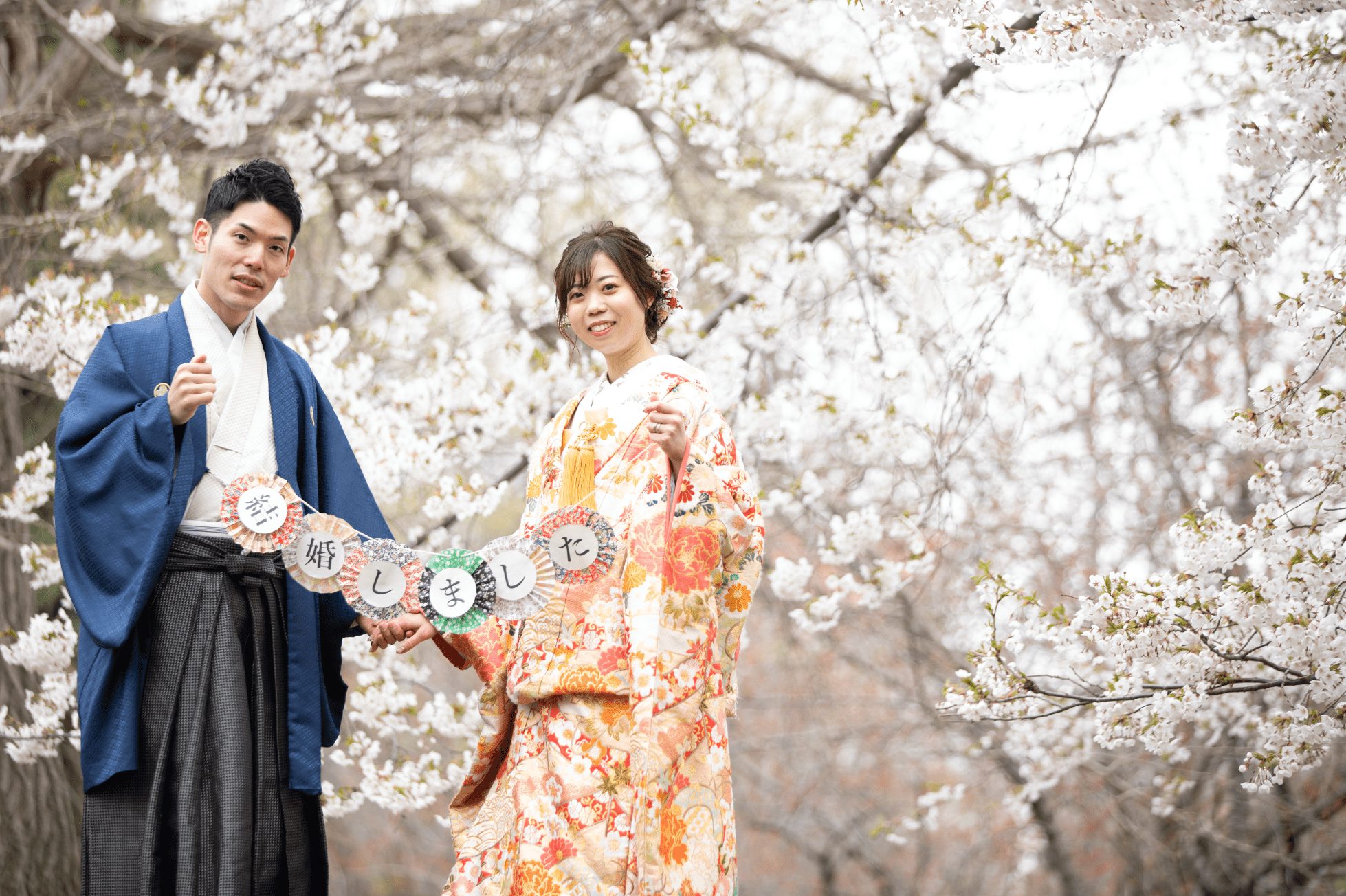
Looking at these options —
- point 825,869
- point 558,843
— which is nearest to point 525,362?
point 558,843

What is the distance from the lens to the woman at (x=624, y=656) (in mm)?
2000

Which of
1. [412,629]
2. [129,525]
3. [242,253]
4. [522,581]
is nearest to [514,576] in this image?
[522,581]

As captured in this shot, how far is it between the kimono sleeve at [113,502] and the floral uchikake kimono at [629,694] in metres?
0.63

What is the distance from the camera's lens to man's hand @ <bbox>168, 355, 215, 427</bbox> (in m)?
1.94

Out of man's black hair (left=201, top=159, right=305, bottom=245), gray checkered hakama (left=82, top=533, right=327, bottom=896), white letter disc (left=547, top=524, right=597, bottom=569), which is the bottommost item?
gray checkered hakama (left=82, top=533, right=327, bottom=896)

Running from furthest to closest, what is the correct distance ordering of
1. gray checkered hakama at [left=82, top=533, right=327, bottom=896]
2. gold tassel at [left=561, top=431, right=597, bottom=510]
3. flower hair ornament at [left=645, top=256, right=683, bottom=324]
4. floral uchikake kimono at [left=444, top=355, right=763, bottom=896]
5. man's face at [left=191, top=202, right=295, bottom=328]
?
flower hair ornament at [left=645, top=256, right=683, bottom=324], gold tassel at [left=561, top=431, right=597, bottom=510], man's face at [left=191, top=202, right=295, bottom=328], floral uchikake kimono at [left=444, top=355, right=763, bottom=896], gray checkered hakama at [left=82, top=533, right=327, bottom=896]

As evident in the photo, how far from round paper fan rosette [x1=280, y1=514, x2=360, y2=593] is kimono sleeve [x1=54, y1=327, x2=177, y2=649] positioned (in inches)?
9.0

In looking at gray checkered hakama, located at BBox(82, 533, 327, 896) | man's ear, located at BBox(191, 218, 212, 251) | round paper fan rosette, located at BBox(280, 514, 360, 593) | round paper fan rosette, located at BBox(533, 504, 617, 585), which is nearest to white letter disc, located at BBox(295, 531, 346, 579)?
round paper fan rosette, located at BBox(280, 514, 360, 593)

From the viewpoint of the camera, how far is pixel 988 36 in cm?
247

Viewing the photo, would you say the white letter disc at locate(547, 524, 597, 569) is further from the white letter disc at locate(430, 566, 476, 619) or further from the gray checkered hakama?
the gray checkered hakama

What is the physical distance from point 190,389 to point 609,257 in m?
0.88

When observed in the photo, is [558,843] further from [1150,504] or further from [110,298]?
[1150,504]

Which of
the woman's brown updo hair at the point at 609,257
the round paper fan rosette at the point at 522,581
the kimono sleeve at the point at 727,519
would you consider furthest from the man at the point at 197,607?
the kimono sleeve at the point at 727,519

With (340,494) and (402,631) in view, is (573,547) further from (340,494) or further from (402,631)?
(340,494)
